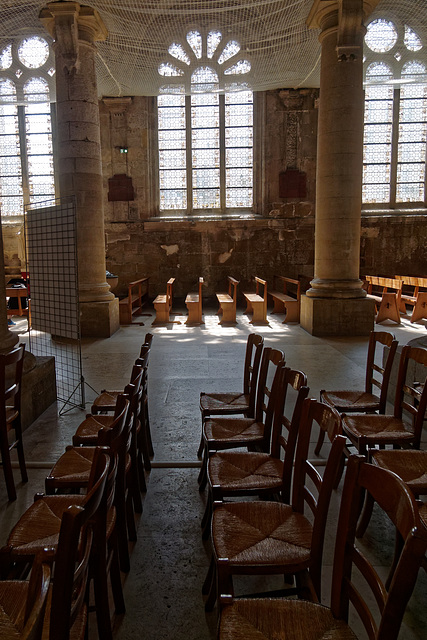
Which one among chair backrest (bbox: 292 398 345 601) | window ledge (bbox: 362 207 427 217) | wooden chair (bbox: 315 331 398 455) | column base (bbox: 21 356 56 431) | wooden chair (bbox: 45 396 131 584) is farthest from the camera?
window ledge (bbox: 362 207 427 217)

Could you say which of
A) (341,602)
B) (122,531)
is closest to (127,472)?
(122,531)

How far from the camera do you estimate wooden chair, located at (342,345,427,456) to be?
243cm

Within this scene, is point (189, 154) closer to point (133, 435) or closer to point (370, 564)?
point (133, 435)

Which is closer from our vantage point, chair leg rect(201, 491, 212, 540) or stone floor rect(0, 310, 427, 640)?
stone floor rect(0, 310, 427, 640)

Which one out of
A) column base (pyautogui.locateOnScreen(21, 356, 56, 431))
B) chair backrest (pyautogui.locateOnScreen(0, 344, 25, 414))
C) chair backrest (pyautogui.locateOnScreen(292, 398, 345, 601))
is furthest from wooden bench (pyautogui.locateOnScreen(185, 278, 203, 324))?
chair backrest (pyautogui.locateOnScreen(292, 398, 345, 601))

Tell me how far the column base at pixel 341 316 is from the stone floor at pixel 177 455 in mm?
291

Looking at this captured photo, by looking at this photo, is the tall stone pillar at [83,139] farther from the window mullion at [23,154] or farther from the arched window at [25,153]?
the window mullion at [23,154]

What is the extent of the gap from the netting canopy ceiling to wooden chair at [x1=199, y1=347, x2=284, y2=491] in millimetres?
6022

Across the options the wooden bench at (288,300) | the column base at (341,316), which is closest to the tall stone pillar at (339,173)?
the column base at (341,316)

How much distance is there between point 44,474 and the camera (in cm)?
293

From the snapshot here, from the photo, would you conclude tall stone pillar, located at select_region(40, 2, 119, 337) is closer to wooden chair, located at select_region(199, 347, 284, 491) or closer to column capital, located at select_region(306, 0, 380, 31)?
column capital, located at select_region(306, 0, 380, 31)

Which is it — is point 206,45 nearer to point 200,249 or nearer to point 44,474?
point 200,249

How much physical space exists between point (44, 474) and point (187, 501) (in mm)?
979

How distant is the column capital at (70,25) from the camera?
21.5ft
